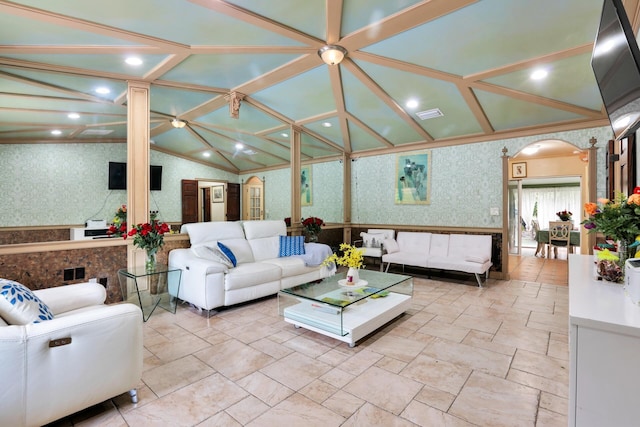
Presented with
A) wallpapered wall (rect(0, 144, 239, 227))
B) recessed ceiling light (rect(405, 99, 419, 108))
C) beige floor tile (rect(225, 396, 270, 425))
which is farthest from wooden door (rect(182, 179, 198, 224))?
beige floor tile (rect(225, 396, 270, 425))

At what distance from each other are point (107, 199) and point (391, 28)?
5075 mm

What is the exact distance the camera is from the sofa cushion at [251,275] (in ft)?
11.9

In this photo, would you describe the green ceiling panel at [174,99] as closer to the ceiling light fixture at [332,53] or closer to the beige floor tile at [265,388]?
A: the ceiling light fixture at [332,53]

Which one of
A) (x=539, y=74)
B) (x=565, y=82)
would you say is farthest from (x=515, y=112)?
(x=539, y=74)

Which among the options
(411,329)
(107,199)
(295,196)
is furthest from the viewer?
(295,196)

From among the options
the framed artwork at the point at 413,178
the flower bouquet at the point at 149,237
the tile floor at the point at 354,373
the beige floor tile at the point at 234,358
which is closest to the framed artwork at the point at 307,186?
the framed artwork at the point at 413,178

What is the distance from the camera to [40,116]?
406 cm

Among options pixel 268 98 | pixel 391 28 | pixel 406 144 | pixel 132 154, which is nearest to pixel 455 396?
pixel 391 28

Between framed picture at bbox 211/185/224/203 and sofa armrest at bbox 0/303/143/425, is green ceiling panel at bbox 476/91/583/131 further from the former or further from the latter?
framed picture at bbox 211/185/224/203

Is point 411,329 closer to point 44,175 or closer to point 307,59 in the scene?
point 307,59

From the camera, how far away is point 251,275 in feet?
12.6

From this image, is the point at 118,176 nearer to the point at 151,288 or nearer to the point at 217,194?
the point at 151,288

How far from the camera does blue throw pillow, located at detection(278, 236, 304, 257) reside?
4883 mm

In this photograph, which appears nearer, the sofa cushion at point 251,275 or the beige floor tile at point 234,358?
the beige floor tile at point 234,358
